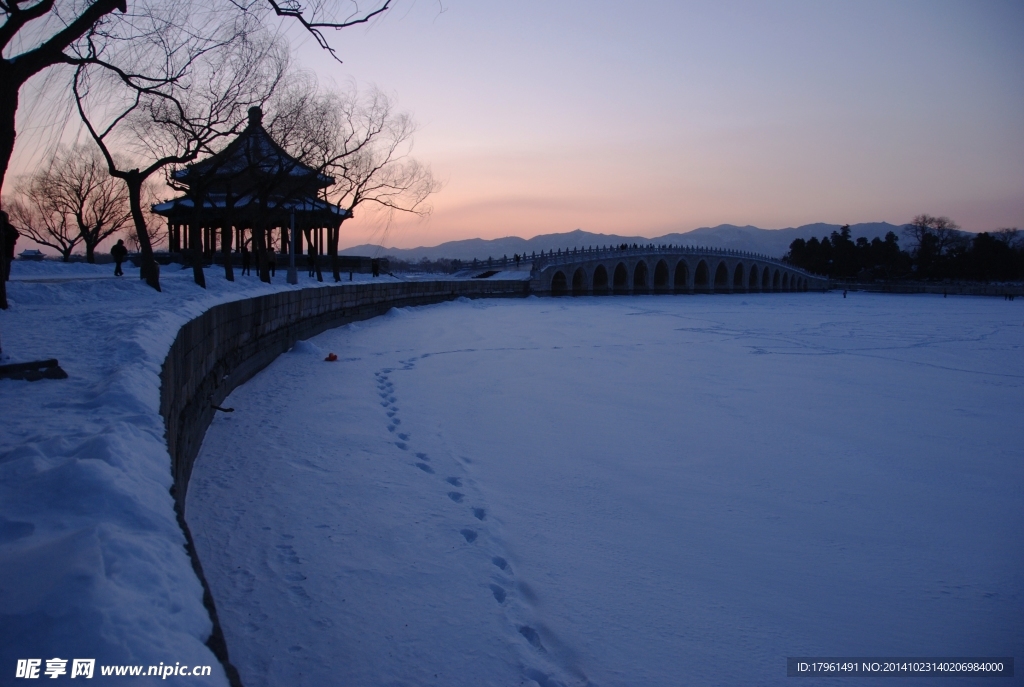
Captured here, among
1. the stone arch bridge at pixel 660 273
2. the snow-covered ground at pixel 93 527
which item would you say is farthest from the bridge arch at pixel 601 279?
the snow-covered ground at pixel 93 527

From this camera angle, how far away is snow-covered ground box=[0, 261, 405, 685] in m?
2.28

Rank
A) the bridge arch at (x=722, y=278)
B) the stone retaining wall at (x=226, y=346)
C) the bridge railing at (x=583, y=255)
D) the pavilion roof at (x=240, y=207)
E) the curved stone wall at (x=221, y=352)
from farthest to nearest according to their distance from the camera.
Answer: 1. the bridge arch at (x=722, y=278)
2. the bridge railing at (x=583, y=255)
3. the pavilion roof at (x=240, y=207)
4. the stone retaining wall at (x=226, y=346)
5. the curved stone wall at (x=221, y=352)

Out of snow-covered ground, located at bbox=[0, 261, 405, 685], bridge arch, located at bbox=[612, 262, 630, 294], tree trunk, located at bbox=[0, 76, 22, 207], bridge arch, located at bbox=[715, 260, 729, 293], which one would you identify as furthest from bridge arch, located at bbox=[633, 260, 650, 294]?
snow-covered ground, located at bbox=[0, 261, 405, 685]

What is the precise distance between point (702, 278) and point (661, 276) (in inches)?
273

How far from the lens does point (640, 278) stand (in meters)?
75.5

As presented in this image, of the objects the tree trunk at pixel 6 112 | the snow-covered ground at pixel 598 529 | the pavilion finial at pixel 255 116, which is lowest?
the snow-covered ground at pixel 598 529

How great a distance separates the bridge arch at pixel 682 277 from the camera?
76.8 m

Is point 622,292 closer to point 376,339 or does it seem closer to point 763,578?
point 376,339

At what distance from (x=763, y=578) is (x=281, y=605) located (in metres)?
3.15

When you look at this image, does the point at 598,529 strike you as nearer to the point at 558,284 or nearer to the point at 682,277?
the point at 558,284

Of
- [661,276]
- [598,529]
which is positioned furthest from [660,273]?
[598,529]

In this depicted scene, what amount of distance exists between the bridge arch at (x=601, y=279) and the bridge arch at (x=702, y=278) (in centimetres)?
1425

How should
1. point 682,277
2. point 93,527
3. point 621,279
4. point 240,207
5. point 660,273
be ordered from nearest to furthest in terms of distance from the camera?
1. point 93,527
2. point 240,207
3. point 621,279
4. point 660,273
5. point 682,277

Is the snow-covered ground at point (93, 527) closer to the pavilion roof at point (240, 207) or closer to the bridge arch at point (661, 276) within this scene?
the pavilion roof at point (240, 207)
